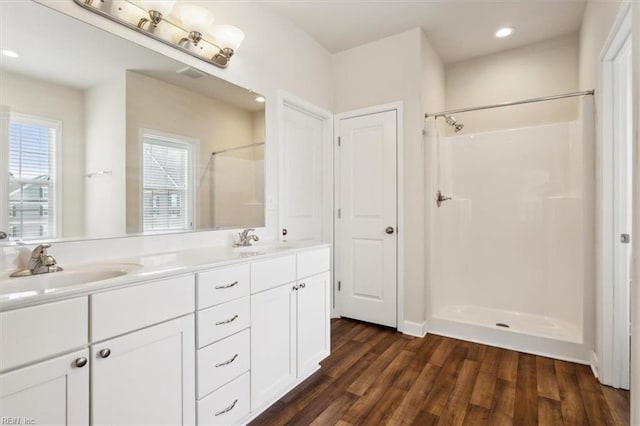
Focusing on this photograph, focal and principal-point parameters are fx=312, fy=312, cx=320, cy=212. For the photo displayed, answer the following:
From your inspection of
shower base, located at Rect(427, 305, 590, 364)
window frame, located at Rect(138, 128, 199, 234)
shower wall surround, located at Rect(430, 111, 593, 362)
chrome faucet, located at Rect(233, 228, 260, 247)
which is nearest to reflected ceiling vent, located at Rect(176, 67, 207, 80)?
window frame, located at Rect(138, 128, 199, 234)

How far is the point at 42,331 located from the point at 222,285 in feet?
2.09

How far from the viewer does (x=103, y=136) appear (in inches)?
58.9

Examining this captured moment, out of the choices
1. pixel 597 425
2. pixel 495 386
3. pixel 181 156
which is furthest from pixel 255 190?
pixel 597 425

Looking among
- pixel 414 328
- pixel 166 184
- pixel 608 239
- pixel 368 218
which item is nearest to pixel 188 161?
pixel 166 184

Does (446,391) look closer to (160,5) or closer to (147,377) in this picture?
(147,377)

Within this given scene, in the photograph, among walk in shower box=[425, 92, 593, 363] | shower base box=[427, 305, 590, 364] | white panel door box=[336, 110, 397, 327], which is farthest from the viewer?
white panel door box=[336, 110, 397, 327]

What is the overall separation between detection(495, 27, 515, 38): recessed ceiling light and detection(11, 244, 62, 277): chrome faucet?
3593mm

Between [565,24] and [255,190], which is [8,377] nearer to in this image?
[255,190]

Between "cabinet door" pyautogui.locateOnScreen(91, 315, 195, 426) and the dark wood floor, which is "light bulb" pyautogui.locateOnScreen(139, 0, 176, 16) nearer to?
"cabinet door" pyautogui.locateOnScreen(91, 315, 195, 426)

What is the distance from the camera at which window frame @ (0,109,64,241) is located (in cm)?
123

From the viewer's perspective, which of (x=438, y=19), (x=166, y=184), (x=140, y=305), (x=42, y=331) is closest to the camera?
(x=42, y=331)

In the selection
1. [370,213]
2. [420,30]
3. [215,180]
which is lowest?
[370,213]

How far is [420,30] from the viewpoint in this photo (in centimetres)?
275

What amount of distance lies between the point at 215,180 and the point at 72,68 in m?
0.88
